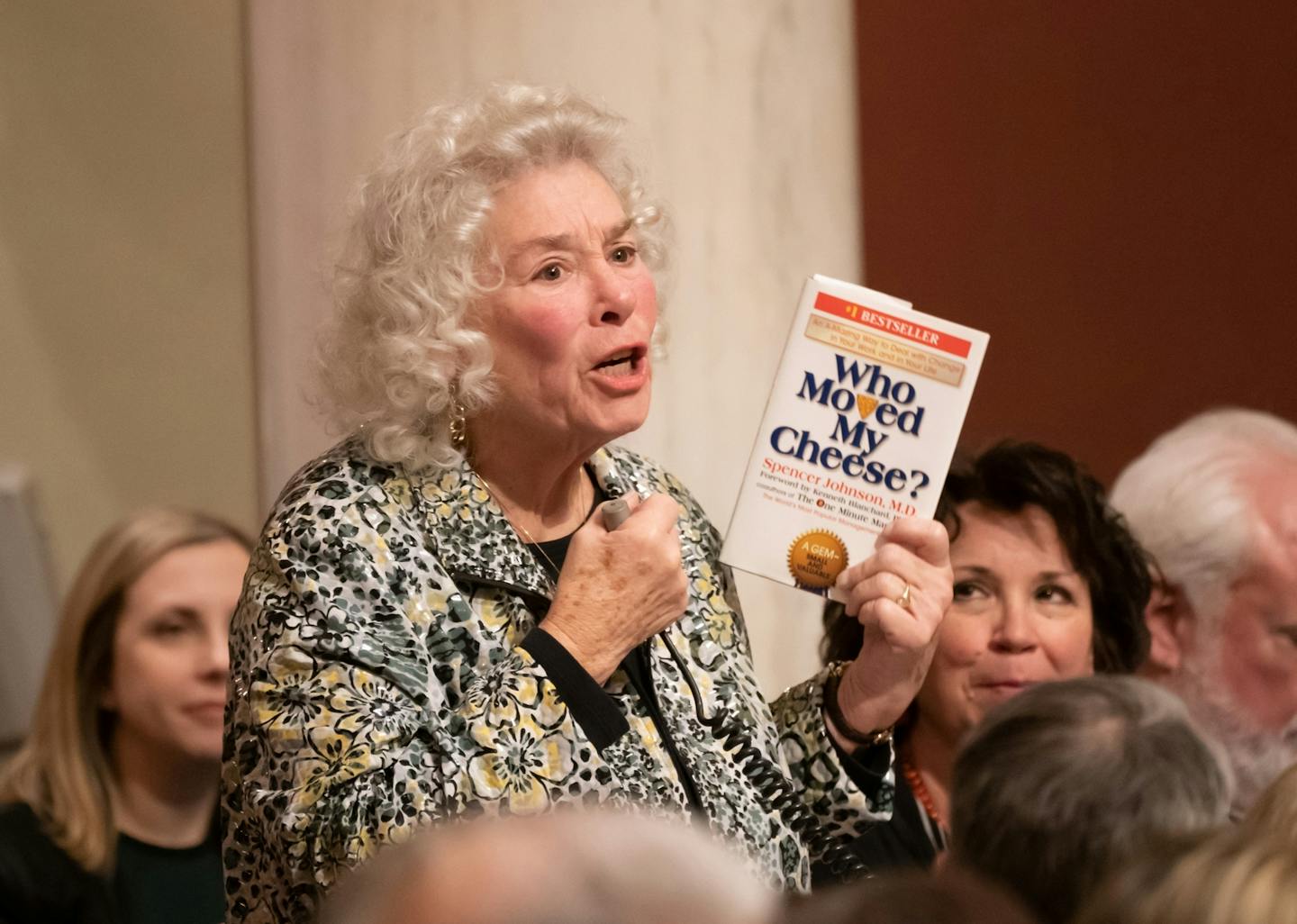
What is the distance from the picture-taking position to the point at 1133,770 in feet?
5.98

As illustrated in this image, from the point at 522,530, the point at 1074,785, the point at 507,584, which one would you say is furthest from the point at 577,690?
the point at 1074,785

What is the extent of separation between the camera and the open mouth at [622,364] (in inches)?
86.0

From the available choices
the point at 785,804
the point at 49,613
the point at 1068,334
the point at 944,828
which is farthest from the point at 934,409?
the point at 49,613

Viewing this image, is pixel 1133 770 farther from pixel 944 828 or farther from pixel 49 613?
pixel 49 613

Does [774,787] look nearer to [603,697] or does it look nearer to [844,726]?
[844,726]

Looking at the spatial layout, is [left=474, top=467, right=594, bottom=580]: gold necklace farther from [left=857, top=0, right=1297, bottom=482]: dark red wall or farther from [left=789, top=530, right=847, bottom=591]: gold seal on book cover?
[left=857, top=0, right=1297, bottom=482]: dark red wall

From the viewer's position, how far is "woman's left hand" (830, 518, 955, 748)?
88.2 inches

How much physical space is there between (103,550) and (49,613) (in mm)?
1124

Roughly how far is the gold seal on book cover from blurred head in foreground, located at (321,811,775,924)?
46.2 inches

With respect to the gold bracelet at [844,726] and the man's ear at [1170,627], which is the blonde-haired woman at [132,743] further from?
the man's ear at [1170,627]

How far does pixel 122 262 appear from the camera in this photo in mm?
4535

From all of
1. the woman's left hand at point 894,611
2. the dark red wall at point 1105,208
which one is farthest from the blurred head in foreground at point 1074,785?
the dark red wall at point 1105,208

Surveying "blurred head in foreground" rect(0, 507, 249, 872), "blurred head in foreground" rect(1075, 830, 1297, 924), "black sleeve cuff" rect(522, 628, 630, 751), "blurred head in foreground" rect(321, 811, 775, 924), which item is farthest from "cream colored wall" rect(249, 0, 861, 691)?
"blurred head in foreground" rect(321, 811, 775, 924)

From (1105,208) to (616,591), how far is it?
2.68 meters
